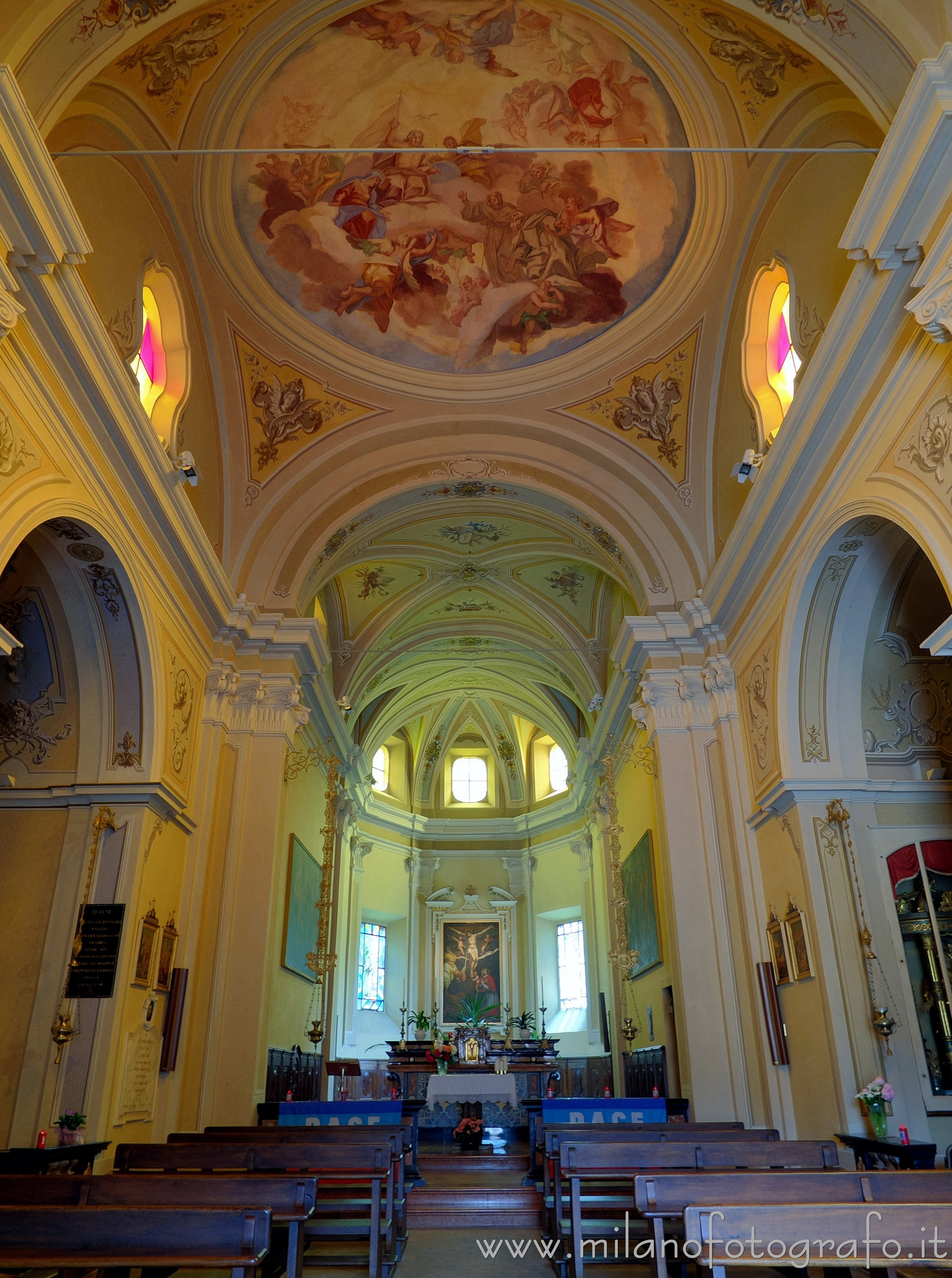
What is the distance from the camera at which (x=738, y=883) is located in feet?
34.2

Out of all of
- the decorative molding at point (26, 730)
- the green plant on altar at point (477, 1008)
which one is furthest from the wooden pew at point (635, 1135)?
the green plant on altar at point (477, 1008)

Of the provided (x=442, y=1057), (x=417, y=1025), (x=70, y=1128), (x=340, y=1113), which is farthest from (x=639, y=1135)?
(x=417, y=1025)

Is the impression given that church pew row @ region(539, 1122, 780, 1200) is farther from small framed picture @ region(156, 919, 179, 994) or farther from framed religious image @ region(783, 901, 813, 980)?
small framed picture @ region(156, 919, 179, 994)

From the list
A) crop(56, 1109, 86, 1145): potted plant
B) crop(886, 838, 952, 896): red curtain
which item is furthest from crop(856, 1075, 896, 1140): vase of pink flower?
crop(56, 1109, 86, 1145): potted plant

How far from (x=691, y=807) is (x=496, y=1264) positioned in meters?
5.81

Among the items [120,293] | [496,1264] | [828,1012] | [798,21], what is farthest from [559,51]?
[496,1264]

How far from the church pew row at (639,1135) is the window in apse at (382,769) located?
1628 cm

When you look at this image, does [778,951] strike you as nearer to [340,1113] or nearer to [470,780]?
[340,1113]

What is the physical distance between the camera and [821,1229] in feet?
11.7

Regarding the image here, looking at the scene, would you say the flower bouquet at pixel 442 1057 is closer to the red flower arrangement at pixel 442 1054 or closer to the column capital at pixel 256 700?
the red flower arrangement at pixel 442 1054

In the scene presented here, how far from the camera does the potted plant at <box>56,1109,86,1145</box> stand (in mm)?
7539

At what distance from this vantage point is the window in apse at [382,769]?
936 inches

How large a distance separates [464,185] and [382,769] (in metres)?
16.1

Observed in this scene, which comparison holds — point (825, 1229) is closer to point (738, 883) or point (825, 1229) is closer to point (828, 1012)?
point (828, 1012)
